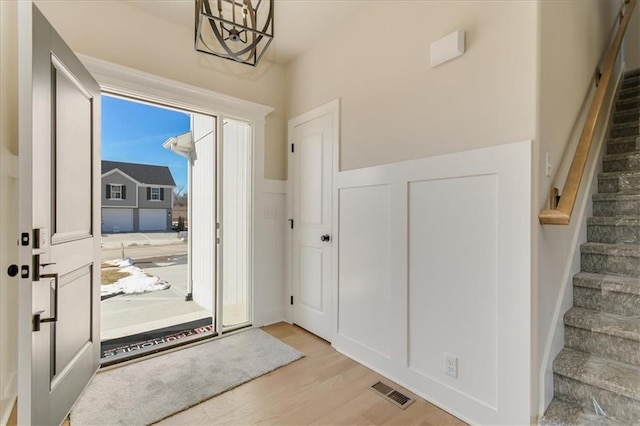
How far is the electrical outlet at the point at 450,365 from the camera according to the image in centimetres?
182

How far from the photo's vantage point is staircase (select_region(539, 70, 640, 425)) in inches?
60.8

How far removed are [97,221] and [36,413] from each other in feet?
4.03

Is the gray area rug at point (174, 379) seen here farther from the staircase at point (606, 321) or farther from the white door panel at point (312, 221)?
the staircase at point (606, 321)

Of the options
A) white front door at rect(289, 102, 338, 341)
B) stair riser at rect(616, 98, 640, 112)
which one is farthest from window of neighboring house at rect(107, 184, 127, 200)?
stair riser at rect(616, 98, 640, 112)

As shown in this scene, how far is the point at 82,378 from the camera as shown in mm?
1884

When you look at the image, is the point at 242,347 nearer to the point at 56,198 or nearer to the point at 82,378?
the point at 82,378

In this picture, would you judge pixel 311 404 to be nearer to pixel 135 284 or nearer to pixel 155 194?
pixel 135 284

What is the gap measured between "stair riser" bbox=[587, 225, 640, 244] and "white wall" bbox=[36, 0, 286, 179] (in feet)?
9.12

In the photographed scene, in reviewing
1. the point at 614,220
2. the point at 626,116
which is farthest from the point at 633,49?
the point at 614,220

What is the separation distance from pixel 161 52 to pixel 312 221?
6.65 ft

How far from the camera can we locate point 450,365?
184 centimetres

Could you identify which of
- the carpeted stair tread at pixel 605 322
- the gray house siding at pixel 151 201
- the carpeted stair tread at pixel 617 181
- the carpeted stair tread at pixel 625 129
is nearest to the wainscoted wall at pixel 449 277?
the carpeted stair tread at pixel 605 322

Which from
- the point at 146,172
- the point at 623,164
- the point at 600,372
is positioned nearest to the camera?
the point at 600,372

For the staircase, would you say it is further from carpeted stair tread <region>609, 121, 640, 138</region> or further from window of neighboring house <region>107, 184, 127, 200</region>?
window of neighboring house <region>107, 184, 127, 200</region>
